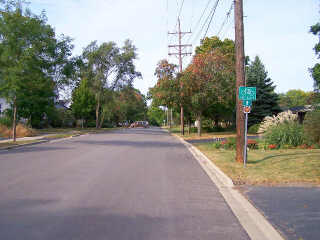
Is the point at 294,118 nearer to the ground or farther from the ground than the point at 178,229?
farther from the ground

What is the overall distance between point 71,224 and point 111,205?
51.0 inches

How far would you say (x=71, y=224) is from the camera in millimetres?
5371

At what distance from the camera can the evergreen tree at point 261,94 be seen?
40.1 m

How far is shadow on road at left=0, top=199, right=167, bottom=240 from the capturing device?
4891mm

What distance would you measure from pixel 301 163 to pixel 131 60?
145ft

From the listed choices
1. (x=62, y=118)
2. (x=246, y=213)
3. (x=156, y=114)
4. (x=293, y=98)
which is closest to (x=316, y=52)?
(x=246, y=213)

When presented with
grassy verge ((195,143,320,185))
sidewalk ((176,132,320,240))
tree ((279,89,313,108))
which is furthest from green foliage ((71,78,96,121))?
tree ((279,89,313,108))

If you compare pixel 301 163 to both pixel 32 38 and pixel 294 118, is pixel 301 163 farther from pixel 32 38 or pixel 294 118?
pixel 32 38

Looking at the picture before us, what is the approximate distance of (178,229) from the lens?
525 cm

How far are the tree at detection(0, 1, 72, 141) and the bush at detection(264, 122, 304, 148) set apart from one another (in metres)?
15.3

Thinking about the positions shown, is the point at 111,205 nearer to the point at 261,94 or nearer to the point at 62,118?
the point at 261,94

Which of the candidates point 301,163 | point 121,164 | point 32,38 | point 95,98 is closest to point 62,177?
point 121,164

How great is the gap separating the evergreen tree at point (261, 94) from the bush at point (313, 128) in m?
21.9

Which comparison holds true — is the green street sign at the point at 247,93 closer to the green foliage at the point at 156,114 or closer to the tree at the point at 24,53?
the tree at the point at 24,53
